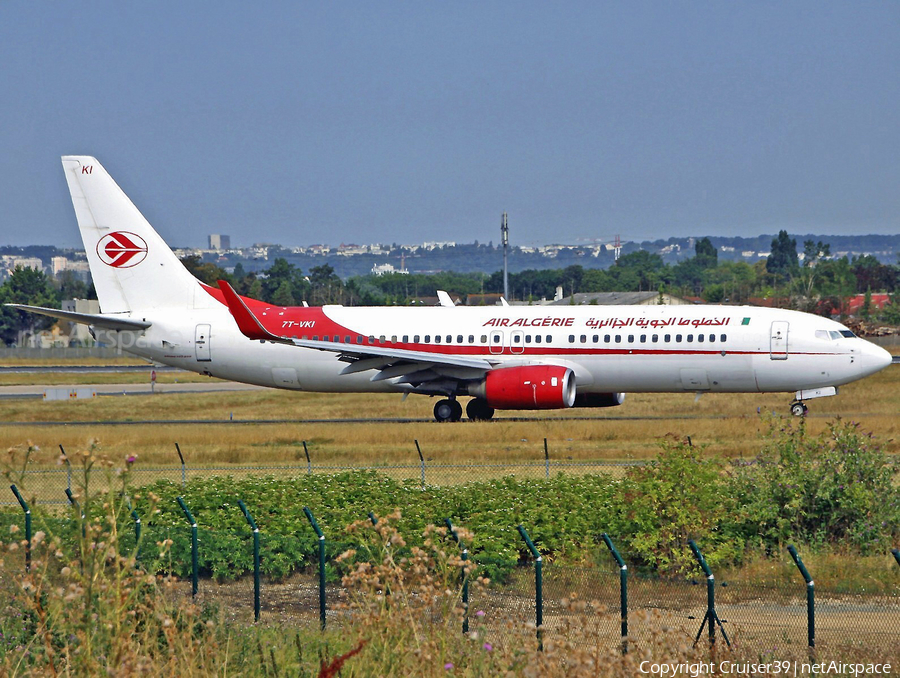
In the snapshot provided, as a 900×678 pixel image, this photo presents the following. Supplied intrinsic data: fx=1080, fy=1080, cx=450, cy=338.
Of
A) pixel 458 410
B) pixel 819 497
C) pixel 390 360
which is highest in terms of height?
pixel 390 360

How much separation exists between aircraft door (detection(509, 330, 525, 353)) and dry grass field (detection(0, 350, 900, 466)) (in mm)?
2659

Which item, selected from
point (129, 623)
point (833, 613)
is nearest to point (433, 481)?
point (833, 613)

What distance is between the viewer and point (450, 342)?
132ft

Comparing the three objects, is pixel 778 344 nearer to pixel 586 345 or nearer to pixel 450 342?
pixel 586 345

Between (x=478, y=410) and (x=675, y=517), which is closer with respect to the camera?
(x=675, y=517)

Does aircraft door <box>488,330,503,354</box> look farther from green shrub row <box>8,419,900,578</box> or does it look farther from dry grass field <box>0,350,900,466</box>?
green shrub row <box>8,419,900,578</box>

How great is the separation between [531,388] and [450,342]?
14.2 feet

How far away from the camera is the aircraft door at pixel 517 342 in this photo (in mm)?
39312

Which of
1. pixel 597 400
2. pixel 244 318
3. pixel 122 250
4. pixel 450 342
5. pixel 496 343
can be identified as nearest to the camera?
pixel 244 318

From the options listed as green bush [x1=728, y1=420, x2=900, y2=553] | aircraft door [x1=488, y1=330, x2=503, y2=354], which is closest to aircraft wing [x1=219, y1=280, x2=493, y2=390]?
aircraft door [x1=488, y1=330, x2=503, y2=354]

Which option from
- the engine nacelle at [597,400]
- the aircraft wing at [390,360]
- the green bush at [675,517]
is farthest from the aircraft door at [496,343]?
the green bush at [675,517]

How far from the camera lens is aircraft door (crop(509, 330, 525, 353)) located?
3931 centimetres

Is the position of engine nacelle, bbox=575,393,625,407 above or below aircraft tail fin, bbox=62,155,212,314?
below

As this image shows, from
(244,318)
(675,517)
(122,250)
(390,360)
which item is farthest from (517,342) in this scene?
(675,517)
